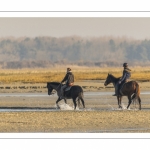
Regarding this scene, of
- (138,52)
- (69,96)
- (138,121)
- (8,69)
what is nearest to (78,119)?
(138,121)

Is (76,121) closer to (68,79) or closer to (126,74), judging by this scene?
(68,79)

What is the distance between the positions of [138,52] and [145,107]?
79619mm

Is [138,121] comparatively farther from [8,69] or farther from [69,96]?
[8,69]

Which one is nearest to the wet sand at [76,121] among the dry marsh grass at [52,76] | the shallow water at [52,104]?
the shallow water at [52,104]

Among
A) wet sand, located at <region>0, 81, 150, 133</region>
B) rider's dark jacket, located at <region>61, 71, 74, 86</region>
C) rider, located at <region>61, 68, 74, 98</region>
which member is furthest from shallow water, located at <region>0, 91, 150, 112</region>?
rider's dark jacket, located at <region>61, 71, 74, 86</region>

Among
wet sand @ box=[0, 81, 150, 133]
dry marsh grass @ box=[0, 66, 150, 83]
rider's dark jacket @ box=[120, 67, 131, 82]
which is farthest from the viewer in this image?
dry marsh grass @ box=[0, 66, 150, 83]

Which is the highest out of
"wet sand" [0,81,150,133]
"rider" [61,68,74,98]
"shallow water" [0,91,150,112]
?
"rider" [61,68,74,98]

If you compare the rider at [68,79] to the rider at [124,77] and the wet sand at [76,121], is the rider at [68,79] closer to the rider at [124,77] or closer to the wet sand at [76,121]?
the wet sand at [76,121]

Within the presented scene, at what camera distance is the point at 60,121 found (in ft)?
61.2

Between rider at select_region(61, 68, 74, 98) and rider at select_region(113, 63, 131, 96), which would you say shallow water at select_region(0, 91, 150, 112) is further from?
rider at select_region(113, 63, 131, 96)

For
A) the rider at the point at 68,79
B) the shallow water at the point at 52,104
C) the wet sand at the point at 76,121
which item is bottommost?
the wet sand at the point at 76,121
